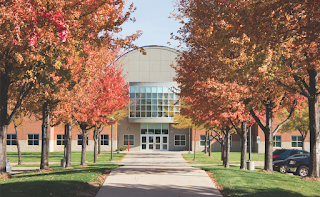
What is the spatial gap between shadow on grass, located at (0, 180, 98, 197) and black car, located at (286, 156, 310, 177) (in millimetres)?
14103

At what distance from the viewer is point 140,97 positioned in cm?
5050

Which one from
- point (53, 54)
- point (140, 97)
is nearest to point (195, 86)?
point (53, 54)

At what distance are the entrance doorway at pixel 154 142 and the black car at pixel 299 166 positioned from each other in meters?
Answer: 32.3

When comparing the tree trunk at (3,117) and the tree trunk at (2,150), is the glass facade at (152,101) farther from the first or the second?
the tree trunk at (2,150)

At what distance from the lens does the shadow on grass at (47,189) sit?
8.47 metres

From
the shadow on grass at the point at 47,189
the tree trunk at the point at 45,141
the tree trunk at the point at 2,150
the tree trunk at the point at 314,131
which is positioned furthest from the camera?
the tree trunk at the point at 45,141

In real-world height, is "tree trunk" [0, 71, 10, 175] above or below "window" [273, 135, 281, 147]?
above

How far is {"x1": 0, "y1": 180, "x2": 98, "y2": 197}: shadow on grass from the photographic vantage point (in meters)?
8.47

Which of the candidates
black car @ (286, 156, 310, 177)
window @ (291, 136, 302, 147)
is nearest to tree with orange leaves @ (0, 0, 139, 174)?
black car @ (286, 156, 310, 177)

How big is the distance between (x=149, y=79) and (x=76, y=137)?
15.1m

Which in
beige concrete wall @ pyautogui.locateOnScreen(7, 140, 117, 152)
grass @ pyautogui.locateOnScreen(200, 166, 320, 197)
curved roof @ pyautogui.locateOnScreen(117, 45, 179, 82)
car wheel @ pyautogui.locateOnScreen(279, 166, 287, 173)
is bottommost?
beige concrete wall @ pyautogui.locateOnScreen(7, 140, 117, 152)

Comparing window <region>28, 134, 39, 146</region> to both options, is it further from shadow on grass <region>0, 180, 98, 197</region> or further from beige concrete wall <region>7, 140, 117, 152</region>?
shadow on grass <region>0, 180, 98, 197</region>

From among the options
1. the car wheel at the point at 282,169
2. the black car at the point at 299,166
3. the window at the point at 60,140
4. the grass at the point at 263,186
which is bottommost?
the window at the point at 60,140

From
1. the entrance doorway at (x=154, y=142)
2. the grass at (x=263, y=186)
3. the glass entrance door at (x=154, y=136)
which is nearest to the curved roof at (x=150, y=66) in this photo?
the glass entrance door at (x=154, y=136)
